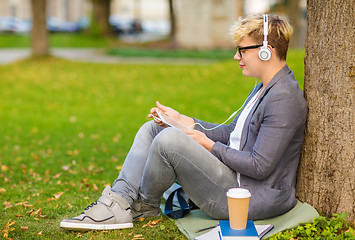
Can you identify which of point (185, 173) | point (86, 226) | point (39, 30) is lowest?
point (86, 226)

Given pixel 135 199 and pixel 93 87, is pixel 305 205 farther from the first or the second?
pixel 93 87

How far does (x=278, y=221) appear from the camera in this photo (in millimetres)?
3277

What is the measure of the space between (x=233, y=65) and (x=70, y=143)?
7.27 m

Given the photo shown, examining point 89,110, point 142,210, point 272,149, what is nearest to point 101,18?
point 89,110

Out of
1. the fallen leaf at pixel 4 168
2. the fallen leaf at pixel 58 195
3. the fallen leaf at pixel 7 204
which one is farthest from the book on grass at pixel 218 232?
the fallen leaf at pixel 4 168

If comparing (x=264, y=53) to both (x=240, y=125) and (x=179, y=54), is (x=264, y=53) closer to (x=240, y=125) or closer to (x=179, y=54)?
(x=240, y=125)

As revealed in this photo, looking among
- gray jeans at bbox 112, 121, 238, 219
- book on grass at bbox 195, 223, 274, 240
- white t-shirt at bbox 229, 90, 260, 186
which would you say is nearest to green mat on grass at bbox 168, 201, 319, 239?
book on grass at bbox 195, 223, 274, 240

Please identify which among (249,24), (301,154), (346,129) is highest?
(249,24)

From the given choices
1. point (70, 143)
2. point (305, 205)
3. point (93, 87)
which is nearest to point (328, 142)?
point (305, 205)

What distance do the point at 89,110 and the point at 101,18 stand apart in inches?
964

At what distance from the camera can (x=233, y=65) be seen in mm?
13406

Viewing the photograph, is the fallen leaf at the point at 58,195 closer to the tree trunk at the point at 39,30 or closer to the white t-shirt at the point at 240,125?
the white t-shirt at the point at 240,125

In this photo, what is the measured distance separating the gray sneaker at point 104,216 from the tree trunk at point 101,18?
29.9 meters

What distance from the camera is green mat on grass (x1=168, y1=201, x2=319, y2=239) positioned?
321cm
